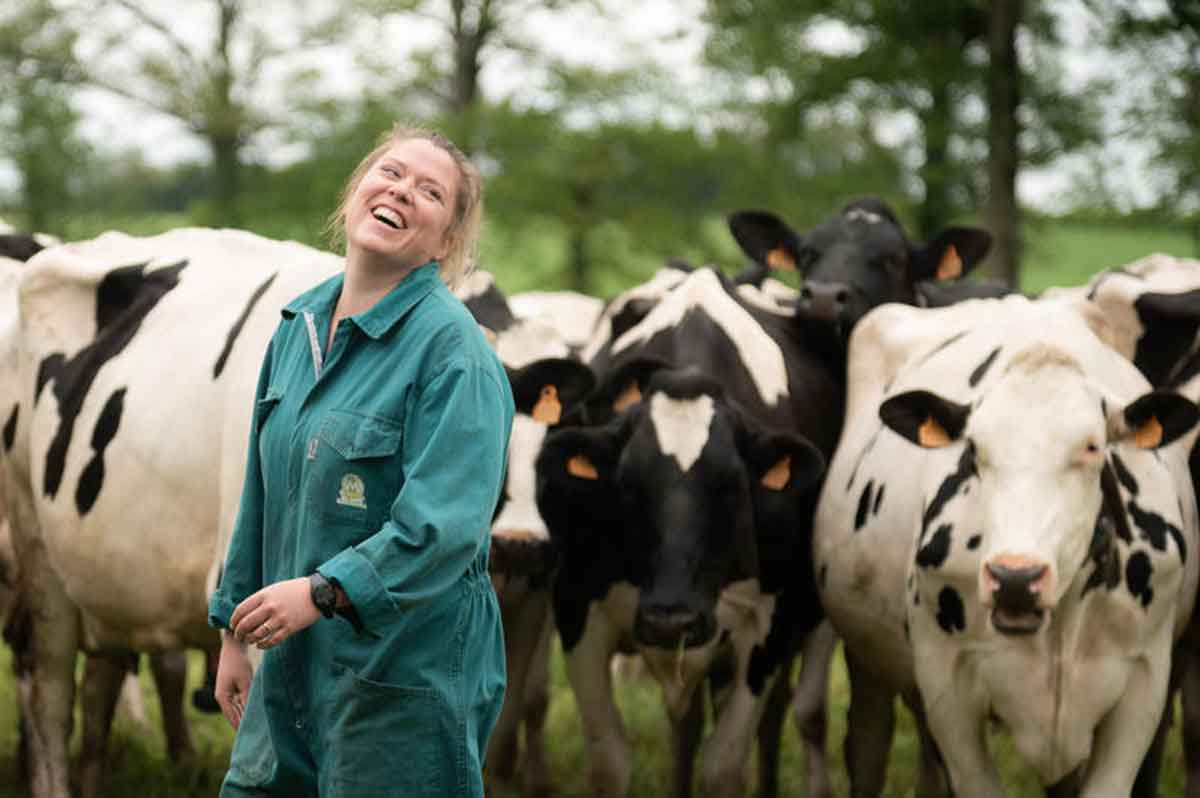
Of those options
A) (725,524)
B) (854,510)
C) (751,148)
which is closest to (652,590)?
(725,524)

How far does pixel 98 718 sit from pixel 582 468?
2.24m

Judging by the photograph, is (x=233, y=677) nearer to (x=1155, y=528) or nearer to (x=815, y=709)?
(x=1155, y=528)

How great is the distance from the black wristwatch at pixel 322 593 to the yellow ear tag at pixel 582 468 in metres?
3.28

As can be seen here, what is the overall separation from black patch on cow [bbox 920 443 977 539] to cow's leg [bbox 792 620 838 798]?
76.4 inches

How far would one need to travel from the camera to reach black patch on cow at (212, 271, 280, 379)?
5965 millimetres

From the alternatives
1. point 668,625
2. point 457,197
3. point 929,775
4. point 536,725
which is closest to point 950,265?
point 929,775

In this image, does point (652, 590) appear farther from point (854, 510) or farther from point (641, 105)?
point (641, 105)

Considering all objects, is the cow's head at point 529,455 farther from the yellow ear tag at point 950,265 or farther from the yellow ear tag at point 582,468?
the yellow ear tag at point 950,265

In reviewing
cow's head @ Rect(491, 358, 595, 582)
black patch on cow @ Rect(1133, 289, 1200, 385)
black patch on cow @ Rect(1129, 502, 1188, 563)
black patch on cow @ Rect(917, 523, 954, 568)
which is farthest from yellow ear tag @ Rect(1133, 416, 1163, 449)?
cow's head @ Rect(491, 358, 595, 582)

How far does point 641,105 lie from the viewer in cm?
2745

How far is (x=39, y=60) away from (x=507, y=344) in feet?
68.7

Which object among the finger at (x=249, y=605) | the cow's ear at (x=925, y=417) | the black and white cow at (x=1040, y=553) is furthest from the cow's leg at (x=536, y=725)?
the finger at (x=249, y=605)

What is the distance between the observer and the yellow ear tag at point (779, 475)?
6738 mm

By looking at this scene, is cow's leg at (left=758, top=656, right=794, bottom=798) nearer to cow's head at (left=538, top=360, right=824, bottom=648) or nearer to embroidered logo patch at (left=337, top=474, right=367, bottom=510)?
cow's head at (left=538, top=360, right=824, bottom=648)
